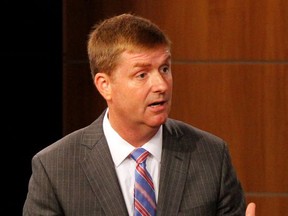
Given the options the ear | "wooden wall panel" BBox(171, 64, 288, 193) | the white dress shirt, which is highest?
the ear

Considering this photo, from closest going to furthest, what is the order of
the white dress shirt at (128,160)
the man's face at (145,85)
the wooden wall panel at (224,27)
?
the man's face at (145,85), the white dress shirt at (128,160), the wooden wall panel at (224,27)

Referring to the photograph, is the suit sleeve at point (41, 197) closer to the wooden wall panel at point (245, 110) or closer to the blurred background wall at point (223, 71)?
the blurred background wall at point (223, 71)

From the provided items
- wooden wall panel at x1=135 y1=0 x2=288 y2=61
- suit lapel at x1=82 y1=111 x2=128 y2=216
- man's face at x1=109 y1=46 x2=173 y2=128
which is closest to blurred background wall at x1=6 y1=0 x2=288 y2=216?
wooden wall panel at x1=135 y1=0 x2=288 y2=61

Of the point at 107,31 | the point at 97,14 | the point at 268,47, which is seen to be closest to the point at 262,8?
the point at 268,47

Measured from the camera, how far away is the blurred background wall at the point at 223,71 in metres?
4.78

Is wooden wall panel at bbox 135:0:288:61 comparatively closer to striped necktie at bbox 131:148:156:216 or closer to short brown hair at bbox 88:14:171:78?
short brown hair at bbox 88:14:171:78

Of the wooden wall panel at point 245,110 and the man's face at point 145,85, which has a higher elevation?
the man's face at point 145,85

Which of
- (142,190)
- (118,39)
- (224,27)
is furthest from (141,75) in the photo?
(224,27)

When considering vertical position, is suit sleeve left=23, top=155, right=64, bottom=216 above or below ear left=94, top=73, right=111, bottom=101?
below

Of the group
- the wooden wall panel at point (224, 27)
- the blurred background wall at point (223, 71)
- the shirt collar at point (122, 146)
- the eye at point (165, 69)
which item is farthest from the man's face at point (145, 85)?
the wooden wall panel at point (224, 27)

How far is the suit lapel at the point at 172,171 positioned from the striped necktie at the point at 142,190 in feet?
0.09

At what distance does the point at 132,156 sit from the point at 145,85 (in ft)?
0.88

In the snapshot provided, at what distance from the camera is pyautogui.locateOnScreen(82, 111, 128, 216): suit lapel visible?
2.75m

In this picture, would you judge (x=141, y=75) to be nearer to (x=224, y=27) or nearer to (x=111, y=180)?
(x=111, y=180)
